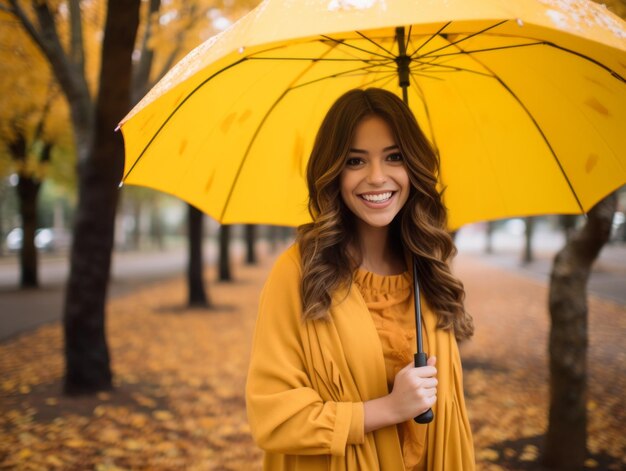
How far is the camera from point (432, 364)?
1924 millimetres

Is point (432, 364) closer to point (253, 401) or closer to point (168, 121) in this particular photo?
point (253, 401)

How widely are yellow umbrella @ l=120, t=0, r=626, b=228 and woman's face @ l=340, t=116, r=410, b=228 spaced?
16.8 inches

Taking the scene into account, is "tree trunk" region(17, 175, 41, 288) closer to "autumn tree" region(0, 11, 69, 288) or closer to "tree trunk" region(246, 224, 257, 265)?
"autumn tree" region(0, 11, 69, 288)

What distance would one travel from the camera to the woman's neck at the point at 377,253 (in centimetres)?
216

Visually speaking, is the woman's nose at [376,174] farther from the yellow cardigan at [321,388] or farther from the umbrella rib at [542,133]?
the umbrella rib at [542,133]

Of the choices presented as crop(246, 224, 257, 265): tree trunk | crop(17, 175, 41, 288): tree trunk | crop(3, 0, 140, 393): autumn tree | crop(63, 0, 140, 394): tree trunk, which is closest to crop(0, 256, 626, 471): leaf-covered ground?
crop(63, 0, 140, 394): tree trunk

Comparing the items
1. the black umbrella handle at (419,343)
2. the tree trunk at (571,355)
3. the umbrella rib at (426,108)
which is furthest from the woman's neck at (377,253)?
the tree trunk at (571,355)

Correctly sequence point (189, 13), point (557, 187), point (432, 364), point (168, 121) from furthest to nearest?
point (189, 13)
point (557, 187)
point (168, 121)
point (432, 364)

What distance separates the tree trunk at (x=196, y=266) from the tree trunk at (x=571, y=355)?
29.7 feet

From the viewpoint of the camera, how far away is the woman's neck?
2.16 metres

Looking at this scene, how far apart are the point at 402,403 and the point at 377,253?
628mm

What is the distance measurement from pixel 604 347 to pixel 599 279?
905cm

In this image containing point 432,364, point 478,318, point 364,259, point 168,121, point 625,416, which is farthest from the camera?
point 478,318

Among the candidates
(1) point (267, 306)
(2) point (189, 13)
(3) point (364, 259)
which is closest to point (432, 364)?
(3) point (364, 259)
